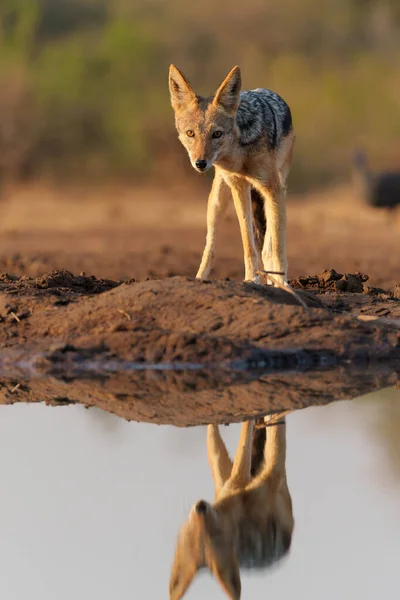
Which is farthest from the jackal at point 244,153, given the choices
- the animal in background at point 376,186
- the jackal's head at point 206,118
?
the animal in background at point 376,186

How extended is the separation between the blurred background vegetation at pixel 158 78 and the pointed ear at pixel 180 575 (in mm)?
15176

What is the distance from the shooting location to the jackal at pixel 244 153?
8930mm

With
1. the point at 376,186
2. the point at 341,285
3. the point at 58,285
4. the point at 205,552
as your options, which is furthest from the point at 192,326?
the point at 376,186

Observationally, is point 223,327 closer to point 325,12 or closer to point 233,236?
point 233,236

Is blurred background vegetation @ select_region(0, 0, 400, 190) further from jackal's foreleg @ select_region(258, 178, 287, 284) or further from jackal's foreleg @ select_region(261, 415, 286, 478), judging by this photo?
jackal's foreleg @ select_region(261, 415, 286, 478)

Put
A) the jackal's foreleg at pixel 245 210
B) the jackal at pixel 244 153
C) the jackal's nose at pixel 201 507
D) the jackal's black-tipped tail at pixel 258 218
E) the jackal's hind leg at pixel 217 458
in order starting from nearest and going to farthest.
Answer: the jackal's nose at pixel 201 507 < the jackal's hind leg at pixel 217 458 < the jackal at pixel 244 153 < the jackal's foreleg at pixel 245 210 < the jackal's black-tipped tail at pixel 258 218

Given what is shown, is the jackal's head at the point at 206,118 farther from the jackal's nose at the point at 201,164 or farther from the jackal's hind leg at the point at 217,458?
the jackal's hind leg at the point at 217,458

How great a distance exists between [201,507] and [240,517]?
18 centimetres

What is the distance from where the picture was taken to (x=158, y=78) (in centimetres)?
2114

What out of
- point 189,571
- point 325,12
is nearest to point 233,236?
point 325,12

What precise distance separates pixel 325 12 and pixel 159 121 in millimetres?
4038

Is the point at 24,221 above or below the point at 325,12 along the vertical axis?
below

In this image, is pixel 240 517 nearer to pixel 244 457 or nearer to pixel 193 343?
pixel 244 457

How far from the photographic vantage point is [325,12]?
74.4ft
